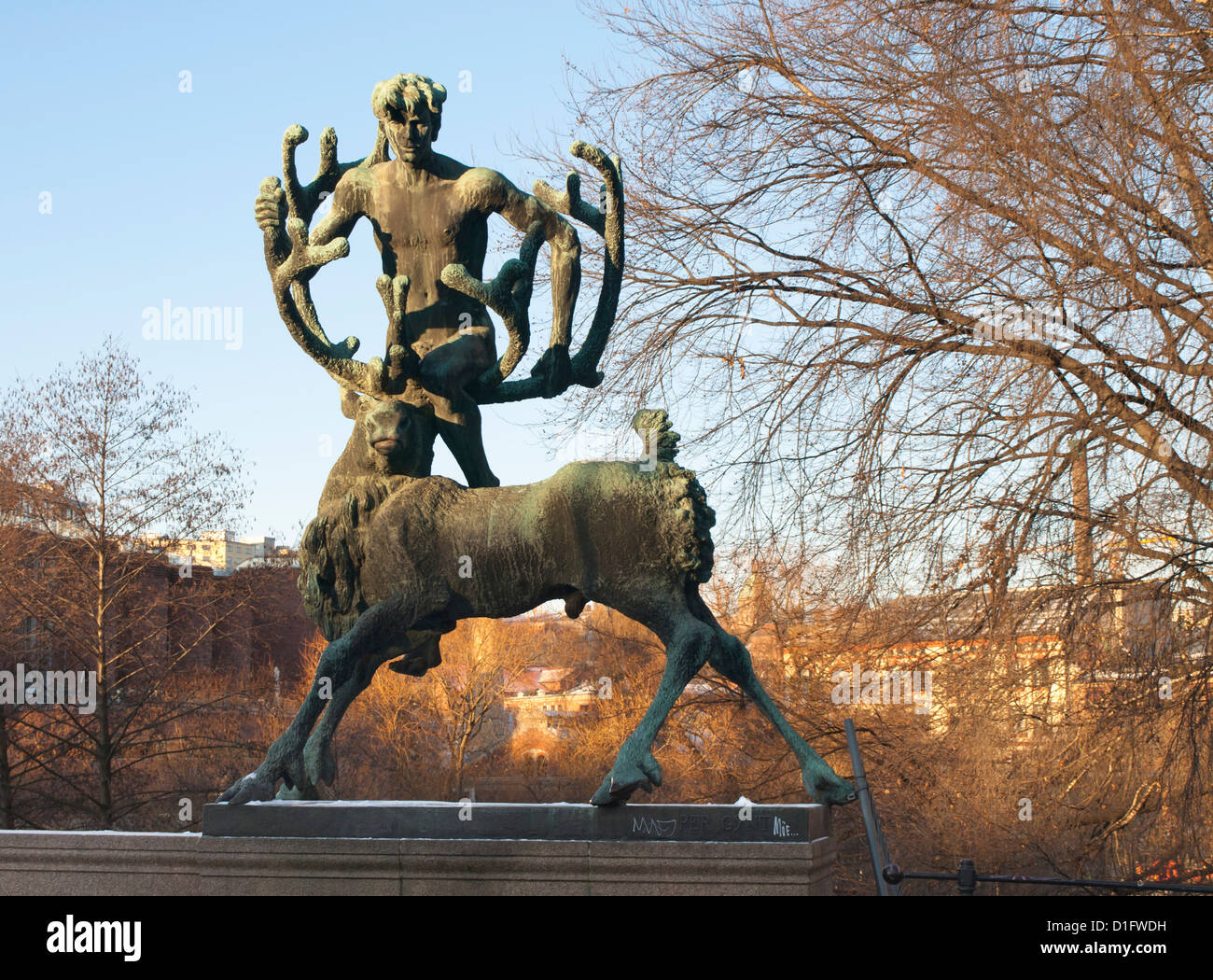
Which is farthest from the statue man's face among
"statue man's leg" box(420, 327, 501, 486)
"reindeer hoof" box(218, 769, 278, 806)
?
"reindeer hoof" box(218, 769, 278, 806)

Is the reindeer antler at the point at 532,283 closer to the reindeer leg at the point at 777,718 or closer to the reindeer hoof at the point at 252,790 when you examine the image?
the reindeer leg at the point at 777,718

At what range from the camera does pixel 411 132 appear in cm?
591

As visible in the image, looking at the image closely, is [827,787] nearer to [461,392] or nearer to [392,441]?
[392,441]

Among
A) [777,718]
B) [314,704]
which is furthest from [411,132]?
[777,718]

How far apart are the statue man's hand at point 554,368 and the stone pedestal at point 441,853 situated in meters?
2.11

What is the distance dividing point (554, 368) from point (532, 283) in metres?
0.45

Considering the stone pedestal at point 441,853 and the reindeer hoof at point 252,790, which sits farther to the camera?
the reindeer hoof at point 252,790

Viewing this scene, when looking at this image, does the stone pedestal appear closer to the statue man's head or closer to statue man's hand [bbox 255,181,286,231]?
statue man's hand [bbox 255,181,286,231]

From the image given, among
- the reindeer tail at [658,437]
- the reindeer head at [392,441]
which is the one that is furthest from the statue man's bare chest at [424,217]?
the reindeer tail at [658,437]

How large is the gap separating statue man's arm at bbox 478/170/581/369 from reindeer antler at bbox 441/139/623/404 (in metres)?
0.12

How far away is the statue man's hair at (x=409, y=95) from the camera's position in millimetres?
5926
